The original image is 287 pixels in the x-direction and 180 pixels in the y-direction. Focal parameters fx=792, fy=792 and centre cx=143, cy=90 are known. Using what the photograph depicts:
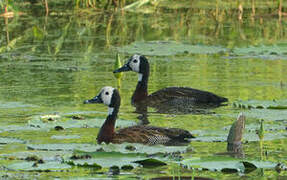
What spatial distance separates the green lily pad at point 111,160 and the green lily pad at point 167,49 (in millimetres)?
→ 8901

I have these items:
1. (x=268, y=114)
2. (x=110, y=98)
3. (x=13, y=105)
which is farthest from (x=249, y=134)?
(x=13, y=105)

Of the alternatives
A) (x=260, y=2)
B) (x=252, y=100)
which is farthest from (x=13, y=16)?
(x=252, y=100)

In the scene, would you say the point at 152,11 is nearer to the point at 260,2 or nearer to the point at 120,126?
the point at 260,2

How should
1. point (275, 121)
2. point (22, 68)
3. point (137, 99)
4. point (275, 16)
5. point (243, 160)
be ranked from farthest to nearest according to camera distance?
point (275, 16) < point (22, 68) < point (137, 99) < point (275, 121) < point (243, 160)

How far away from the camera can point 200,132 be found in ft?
32.9

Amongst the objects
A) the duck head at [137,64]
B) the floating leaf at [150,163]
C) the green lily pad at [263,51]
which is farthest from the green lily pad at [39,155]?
the green lily pad at [263,51]

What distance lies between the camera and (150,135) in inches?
384

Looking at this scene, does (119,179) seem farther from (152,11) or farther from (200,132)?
(152,11)

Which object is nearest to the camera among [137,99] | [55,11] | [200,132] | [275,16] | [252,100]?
[200,132]

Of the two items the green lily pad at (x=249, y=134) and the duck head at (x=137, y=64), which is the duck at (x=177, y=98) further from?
the green lily pad at (x=249, y=134)

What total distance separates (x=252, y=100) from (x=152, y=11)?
49.1 ft

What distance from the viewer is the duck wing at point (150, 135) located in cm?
969

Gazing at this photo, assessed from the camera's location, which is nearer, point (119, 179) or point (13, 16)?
point (119, 179)

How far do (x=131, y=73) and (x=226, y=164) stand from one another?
8.95 m
